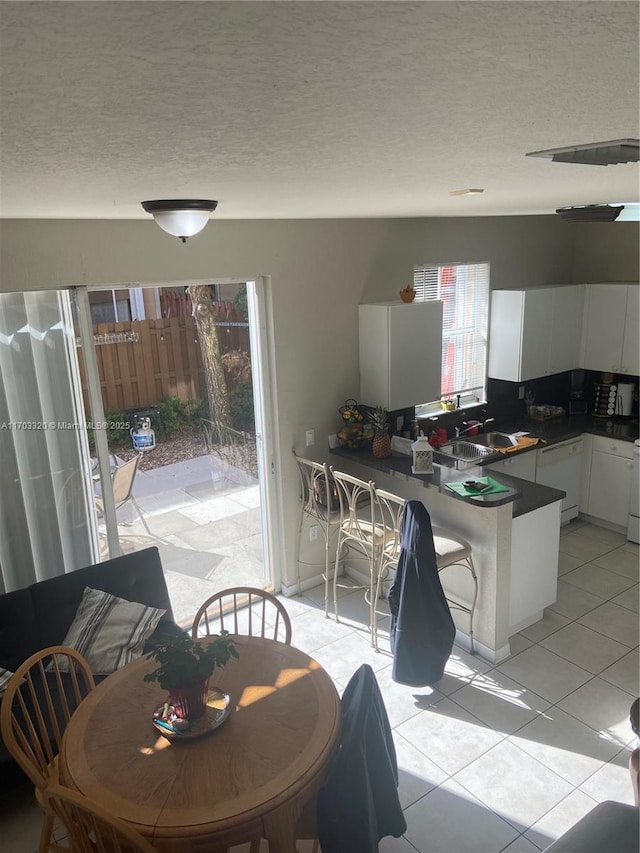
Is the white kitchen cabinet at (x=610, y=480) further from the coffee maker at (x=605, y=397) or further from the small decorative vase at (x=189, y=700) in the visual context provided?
the small decorative vase at (x=189, y=700)

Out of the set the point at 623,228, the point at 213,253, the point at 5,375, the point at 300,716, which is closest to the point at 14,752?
the point at 300,716

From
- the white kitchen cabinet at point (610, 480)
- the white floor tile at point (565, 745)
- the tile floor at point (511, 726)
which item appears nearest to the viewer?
the tile floor at point (511, 726)

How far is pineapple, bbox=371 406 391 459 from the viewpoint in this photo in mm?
4379

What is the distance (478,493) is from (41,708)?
2.54 metres

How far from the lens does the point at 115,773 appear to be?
2.16 metres

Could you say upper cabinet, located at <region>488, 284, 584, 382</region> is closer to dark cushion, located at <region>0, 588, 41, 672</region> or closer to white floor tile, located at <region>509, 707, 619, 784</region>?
white floor tile, located at <region>509, 707, 619, 784</region>

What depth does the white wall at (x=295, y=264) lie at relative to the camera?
132 inches

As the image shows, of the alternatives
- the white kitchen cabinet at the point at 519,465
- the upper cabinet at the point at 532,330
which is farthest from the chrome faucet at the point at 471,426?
the white kitchen cabinet at the point at 519,465

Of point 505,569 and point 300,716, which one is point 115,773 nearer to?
point 300,716

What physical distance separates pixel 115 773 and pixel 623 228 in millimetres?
5608

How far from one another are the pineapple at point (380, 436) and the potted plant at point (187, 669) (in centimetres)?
221

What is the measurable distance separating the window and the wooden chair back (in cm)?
341

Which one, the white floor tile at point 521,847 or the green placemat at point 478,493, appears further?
the green placemat at point 478,493

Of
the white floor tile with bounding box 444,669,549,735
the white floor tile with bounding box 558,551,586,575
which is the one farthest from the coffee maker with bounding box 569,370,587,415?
the white floor tile with bounding box 444,669,549,735
